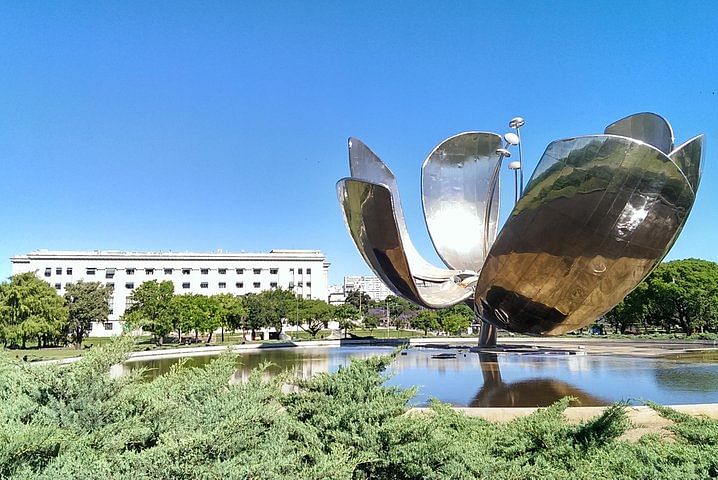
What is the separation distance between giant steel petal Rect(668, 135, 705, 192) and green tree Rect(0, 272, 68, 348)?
2656 cm

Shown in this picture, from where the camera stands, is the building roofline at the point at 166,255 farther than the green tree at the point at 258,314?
Yes

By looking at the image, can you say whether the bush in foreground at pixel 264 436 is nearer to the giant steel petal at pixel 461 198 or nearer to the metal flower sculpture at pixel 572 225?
the metal flower sculpture at pixel 572 225

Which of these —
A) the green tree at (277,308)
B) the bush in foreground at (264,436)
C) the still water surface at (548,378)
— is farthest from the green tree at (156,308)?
the bush in foreground at (264,436)

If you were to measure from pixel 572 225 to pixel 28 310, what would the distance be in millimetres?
26893

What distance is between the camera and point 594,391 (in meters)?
9.73

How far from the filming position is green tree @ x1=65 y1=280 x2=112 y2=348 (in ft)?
121

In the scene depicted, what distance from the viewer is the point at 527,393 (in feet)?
31.6

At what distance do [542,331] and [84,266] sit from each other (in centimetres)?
5393

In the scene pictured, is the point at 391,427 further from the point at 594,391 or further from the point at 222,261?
the point at 222,261

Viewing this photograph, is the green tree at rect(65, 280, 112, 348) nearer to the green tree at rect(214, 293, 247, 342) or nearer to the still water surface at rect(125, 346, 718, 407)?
the green tree at rect(214, 293, 247, 342)

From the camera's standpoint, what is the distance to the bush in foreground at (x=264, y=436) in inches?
122

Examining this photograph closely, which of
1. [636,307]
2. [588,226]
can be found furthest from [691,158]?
[636,307]

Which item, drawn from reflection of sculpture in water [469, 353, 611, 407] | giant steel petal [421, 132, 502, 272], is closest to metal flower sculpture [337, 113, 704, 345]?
reflection of sculpture in water [469, 353, 611, 407]

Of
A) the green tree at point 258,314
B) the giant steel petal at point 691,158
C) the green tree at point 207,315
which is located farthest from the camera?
the green tree at point 258,314
